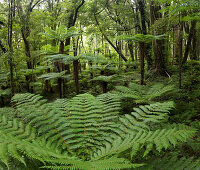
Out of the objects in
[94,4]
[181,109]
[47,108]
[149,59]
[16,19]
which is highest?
[94,4]

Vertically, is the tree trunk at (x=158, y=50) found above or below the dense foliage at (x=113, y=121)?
above

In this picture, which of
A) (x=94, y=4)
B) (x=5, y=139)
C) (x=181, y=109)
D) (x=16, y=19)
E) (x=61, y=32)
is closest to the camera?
(x=5, y=139)

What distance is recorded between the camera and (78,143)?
1.39 meters

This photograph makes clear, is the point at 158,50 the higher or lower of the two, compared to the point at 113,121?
higher

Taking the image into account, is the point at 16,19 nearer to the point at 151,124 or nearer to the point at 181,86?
the point at 151,124

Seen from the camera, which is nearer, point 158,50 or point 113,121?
point 113,121

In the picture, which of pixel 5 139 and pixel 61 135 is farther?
pixel 61 135

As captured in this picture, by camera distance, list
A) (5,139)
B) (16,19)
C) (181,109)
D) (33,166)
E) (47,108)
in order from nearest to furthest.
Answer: (5,139), (33,166), (47,108), (181,109), (16,19)

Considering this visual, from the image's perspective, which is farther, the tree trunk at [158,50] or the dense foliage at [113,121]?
the tree trunk at [158,50]

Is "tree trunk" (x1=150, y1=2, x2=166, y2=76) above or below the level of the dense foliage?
above

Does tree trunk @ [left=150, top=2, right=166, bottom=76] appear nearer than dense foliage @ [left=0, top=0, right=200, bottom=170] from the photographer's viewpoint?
No

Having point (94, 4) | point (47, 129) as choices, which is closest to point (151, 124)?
point (47, 129)

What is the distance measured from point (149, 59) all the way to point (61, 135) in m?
7.26

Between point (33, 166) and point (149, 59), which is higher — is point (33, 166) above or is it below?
below
